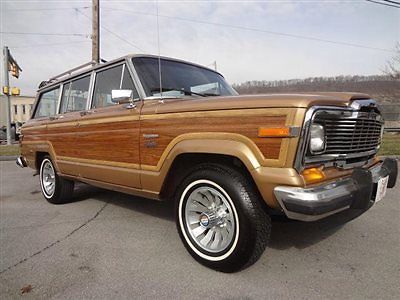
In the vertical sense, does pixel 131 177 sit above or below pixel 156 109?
below

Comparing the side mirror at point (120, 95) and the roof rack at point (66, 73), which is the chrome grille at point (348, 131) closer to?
the side mirror at point (120, 95)

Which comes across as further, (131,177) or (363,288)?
(131,177)

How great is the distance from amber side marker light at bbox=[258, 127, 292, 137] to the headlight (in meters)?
0.23

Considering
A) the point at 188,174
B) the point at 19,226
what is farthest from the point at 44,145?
the point at 188,174

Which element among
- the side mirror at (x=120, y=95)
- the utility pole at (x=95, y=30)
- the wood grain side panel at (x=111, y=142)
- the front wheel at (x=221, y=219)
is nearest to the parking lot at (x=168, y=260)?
the front wheel at (x=221, y=219)

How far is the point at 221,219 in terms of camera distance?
2.90 meters

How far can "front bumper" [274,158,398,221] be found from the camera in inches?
89.7

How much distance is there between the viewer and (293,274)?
2.73 meters

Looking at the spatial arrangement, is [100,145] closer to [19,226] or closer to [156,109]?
[156,109]

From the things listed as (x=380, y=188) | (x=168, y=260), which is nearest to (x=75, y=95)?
(x=168, y=260)

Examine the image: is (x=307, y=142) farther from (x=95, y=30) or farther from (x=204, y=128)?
(x=95, y=30)

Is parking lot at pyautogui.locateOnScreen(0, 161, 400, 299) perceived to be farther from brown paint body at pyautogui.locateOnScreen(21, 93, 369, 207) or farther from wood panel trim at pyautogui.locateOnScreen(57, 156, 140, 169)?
wood panel trim at pyautogui.locateOnScreen(57, 156, 140, 169)

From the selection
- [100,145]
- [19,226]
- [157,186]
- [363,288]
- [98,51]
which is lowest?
[19,226]

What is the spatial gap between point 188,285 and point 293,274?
87 cm
